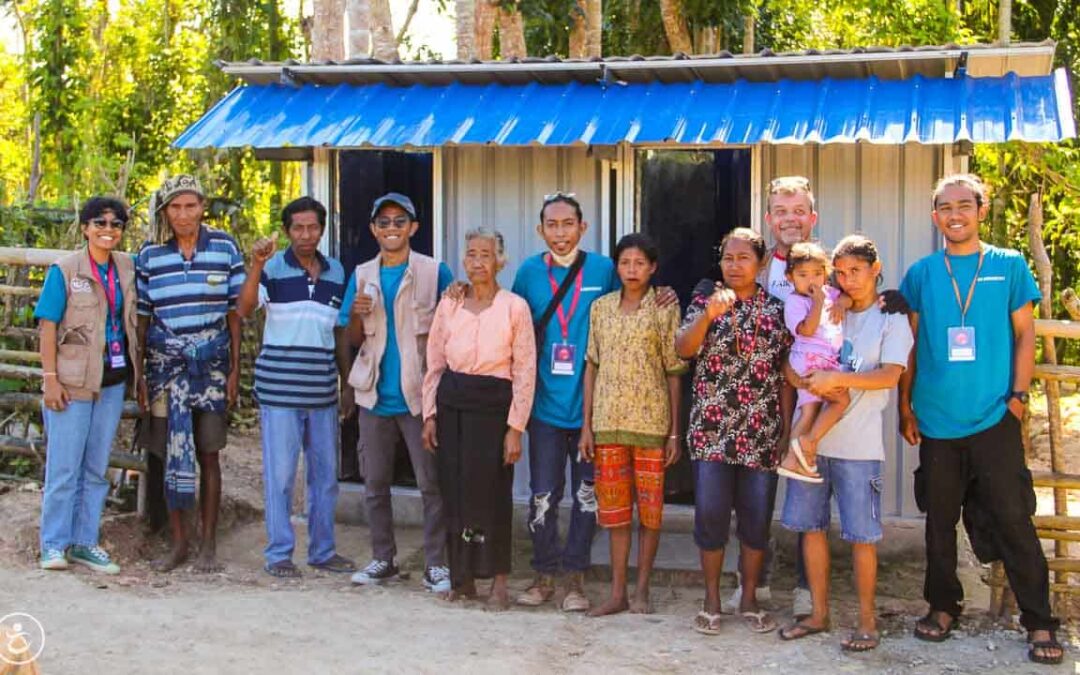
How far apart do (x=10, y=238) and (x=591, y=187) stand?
4.39m

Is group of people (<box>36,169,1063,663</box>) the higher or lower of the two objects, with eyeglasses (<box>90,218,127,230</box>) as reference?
lower

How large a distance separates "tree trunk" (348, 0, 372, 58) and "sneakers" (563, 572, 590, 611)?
667cm

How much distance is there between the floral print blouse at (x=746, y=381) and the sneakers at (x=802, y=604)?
2.12 ft

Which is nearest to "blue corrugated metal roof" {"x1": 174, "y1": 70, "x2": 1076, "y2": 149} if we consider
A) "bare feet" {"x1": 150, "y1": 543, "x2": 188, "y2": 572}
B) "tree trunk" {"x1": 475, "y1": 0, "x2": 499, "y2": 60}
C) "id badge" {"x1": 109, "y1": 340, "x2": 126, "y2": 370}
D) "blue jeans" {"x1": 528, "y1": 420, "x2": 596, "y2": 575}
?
"id badge" {"x1": 109, "y1": 340, "x2": 126, "y2": 370}

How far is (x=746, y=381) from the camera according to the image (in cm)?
496

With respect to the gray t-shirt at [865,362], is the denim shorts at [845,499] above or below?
below

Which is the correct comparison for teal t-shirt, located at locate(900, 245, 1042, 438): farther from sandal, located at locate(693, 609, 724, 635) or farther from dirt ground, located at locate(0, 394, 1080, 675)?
sandal, located at locate(693, 609, 724, 635)

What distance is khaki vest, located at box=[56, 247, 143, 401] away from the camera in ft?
18.8

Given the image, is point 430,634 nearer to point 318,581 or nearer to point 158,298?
point 318,581

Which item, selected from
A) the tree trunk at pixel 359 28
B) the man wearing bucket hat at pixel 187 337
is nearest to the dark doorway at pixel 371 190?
the man wearing bucket hat at pixel 187 337

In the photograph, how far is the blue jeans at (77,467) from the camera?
580cm

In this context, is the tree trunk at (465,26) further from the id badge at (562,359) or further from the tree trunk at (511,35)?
the id badge at (562,359)

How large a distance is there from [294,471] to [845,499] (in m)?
2.64

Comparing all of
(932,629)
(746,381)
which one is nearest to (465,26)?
(746,381)
